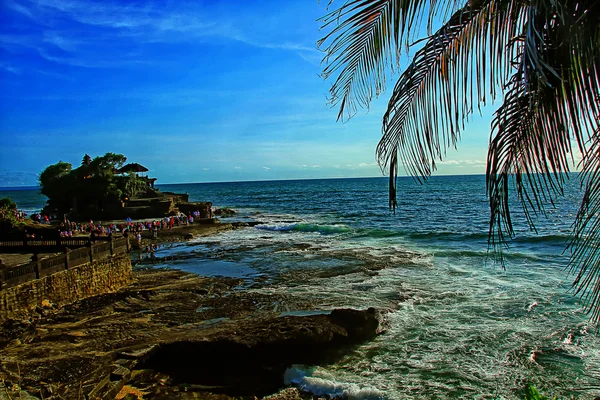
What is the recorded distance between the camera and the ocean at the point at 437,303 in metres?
9.49

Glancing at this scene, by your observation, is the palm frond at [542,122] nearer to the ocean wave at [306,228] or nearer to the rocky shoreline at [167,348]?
the rocky shoreline at [167,348]

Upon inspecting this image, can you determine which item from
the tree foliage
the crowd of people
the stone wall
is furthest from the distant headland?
the stone wall

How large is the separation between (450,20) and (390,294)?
1521 centimetres

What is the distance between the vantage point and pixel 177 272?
21.8 meters

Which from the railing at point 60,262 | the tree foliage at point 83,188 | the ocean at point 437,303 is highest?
the tree foliage at point 83,188

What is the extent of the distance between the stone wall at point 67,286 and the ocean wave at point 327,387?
899cm

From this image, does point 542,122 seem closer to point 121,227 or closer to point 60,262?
point 60,262

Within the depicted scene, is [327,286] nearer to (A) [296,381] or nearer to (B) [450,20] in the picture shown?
(A) [296,381]

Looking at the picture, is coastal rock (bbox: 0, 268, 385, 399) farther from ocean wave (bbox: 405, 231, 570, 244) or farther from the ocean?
ocean wave (bbox: 405, 231, 570, 244)

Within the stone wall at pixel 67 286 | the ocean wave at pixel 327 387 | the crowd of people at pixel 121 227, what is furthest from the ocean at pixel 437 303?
the crowd of people at pixel 121 227

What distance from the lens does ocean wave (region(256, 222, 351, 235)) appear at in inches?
1563

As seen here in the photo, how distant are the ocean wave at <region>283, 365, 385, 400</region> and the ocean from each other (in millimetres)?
24

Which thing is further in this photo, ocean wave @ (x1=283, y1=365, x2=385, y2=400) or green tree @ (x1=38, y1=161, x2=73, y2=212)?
green tree @ (x1=38, y1=161, x2=73, y2=212)

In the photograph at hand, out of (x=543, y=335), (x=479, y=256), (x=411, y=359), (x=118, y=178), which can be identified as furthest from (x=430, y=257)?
(x=118, y=178)
